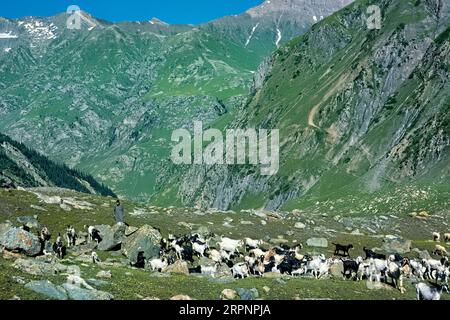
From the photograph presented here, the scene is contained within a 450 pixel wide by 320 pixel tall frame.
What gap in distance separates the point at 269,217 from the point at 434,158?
11102 cm

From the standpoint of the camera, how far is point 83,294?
3362 centimetres

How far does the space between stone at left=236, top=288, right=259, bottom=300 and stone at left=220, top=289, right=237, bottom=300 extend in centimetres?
38

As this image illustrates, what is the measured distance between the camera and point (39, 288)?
32.9 metres

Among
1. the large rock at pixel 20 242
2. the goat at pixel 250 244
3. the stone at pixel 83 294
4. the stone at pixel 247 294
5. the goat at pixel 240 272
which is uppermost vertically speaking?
the large rock at pixel 20 242

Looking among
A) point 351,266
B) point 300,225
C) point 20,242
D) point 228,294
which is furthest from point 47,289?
point 300,225

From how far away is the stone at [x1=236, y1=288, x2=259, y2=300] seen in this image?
39594 millimetres

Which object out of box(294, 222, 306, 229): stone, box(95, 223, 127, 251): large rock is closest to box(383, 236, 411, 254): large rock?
box(294, 222, 306, 229): stone

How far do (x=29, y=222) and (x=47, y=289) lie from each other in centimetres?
3903

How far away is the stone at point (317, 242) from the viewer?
76250 millimetres

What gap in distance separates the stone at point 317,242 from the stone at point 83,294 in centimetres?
4577

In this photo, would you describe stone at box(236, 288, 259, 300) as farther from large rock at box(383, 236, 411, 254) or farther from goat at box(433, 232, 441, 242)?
goat at box(433, 232, 441, 242)

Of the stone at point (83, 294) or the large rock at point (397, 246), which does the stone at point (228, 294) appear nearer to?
the stone at point (83, 294)

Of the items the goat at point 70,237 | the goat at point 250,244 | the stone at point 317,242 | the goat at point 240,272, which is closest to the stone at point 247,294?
the goat at point 240,272
